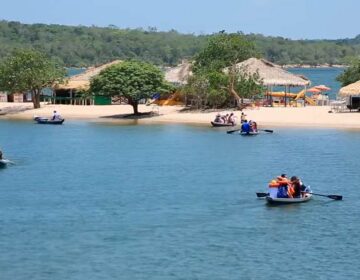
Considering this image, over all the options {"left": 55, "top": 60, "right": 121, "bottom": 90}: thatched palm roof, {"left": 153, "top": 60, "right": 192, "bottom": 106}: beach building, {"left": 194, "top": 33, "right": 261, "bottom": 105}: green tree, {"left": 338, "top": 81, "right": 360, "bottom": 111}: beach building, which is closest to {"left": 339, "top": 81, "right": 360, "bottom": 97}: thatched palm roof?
{"left": 338, "top": 81, "right": 360, "bottom": 111}: beach building

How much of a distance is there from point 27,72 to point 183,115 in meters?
13.7

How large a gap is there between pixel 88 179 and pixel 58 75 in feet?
129

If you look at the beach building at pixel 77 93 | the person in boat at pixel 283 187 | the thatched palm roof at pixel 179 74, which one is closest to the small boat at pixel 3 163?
the person in boat at pixel 283 187

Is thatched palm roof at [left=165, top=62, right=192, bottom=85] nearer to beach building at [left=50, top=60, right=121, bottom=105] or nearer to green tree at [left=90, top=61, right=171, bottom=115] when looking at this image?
beach building at [left=50, top=60, right=121, bottom=105]

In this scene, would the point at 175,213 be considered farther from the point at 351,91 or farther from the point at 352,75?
the point at 352,75

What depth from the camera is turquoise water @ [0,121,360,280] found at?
2811 centimetres

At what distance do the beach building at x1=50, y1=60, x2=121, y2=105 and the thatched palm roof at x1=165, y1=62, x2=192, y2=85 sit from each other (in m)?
4.57

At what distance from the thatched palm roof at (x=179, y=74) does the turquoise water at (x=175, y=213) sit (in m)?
25.0

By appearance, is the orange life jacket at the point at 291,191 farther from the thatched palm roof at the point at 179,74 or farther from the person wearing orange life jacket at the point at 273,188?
the thatched palm roof at the point at 179,74

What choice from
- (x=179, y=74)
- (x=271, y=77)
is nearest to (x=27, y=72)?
(x=179, y=74)

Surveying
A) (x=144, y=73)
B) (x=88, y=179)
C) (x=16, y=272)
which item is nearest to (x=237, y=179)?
(x=88, y=179)

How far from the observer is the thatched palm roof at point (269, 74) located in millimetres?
78438

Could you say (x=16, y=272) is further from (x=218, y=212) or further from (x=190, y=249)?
(x=218, y=212)

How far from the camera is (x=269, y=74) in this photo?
79562 millimetres
